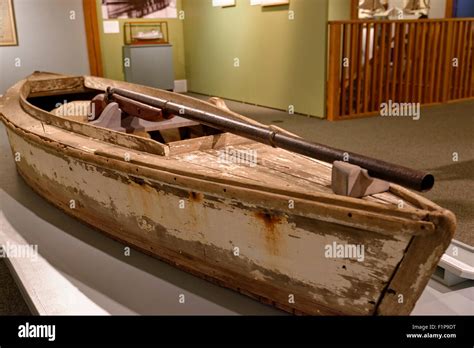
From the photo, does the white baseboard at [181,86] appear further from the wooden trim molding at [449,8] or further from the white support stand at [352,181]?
the white support stand at [352,181]

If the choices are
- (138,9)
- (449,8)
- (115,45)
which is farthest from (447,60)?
(115,45)

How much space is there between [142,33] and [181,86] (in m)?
1.46

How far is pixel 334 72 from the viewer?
21.7 ft

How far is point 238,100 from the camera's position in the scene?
28.8ft

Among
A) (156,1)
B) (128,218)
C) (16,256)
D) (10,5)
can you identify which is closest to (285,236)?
(128,218)

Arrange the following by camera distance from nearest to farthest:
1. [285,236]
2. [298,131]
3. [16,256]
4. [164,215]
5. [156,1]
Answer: [285,236]
[164,215]
[16,256]
[298,131]
[156,1]

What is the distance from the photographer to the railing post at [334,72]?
646 centimetres

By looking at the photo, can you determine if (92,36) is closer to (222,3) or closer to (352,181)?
(222,3)

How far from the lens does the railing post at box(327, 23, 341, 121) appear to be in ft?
21.2

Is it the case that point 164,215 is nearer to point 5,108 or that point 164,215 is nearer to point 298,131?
point 5,108

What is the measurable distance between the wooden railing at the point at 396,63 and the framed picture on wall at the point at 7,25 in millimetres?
5380

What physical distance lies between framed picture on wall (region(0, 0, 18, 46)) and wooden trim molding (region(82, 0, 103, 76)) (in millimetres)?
1266

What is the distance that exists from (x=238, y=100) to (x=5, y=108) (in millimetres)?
5311

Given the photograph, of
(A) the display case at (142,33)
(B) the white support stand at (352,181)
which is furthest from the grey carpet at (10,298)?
(A) the display case at (142,33)
